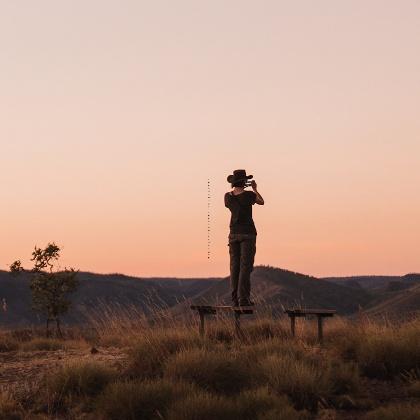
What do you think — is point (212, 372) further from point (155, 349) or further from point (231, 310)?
point (231, 310)

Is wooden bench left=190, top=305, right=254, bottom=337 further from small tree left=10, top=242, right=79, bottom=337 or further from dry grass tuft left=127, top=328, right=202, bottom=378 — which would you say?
small tree left=10, top=242, right=79, bottom=337

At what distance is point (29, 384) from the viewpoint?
36.4 ft

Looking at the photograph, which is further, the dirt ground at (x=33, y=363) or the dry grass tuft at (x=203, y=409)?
the dirt ground at (x=33, y=363)

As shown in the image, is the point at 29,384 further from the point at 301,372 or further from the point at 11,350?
the point at 11,350

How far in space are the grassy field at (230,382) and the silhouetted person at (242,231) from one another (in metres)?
1.17

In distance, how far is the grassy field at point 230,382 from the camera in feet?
29.4

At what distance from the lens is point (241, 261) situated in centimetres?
1398

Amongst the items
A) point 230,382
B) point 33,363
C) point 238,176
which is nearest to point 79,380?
point 230,382

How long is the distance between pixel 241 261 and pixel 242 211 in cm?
89

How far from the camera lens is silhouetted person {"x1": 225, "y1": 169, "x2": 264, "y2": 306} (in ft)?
45.5

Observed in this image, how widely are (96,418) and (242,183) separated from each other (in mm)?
5990

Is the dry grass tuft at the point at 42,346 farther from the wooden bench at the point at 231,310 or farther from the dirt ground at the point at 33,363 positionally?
the wooden bench at the point at 231,310

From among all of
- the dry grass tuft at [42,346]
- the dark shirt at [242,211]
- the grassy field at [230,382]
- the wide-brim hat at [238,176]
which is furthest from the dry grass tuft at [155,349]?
the dry grass tuft at [42,346]

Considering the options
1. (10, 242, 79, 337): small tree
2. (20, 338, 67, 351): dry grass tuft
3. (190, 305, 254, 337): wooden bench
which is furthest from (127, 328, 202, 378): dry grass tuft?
(10, 242, 79, 337): small tree
